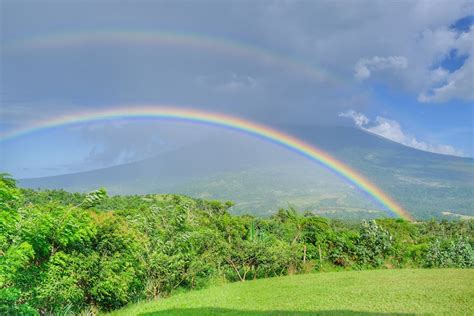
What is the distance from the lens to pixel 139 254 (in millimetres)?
12727

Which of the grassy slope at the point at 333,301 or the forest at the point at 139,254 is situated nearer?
the forest at the point at 139,254

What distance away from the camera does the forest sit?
8203mm

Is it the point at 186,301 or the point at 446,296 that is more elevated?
the point at 446,296

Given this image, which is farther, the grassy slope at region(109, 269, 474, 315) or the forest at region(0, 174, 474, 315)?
the grassy slope at region(109, 269, 474, 315)

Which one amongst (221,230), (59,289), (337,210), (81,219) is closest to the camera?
(59,289)

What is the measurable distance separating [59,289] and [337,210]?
188868mm

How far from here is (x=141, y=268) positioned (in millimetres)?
12766

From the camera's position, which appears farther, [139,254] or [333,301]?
[139,254]

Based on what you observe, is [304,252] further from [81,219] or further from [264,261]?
[81,219]

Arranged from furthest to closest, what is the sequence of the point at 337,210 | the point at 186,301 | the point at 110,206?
the point at 337,210
the point at 110,206
the point at 186,301

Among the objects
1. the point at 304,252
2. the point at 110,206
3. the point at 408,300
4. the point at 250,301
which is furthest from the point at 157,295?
the point at 110,206

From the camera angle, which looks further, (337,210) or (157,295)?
(337,210)

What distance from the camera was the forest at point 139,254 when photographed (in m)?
8.20

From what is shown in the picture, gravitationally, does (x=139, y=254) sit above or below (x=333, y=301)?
above
